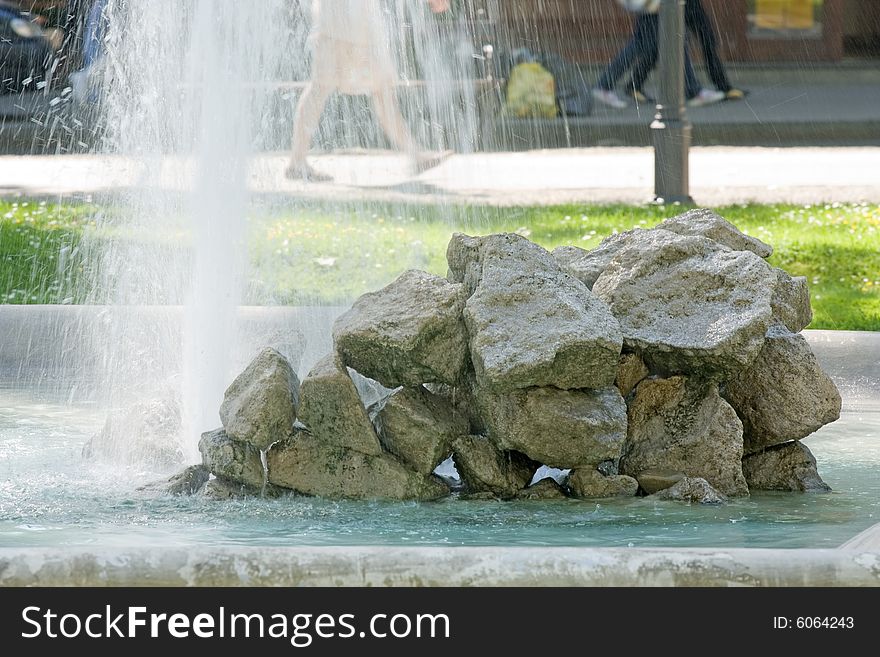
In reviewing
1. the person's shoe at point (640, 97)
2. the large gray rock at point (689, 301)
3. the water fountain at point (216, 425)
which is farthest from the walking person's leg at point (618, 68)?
the large gray rock at point (689, 301)

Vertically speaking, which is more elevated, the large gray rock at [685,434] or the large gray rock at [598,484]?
the large gray rock at [685,434]

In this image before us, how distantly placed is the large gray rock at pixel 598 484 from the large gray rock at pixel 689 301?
38 cm

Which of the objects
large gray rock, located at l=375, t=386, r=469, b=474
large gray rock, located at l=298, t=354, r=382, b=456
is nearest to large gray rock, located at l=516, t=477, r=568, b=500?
large gray rock, located at l=375, t=386, r=469, b=474

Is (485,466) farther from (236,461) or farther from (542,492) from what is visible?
(236,461)

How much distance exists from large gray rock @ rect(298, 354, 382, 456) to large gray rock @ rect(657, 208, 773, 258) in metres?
1.39

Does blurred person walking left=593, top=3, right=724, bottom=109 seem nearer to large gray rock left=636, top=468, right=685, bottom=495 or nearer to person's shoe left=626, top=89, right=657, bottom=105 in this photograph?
person's shoe left=626, top=89, right=657, bottom=105

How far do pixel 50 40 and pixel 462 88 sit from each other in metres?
6.64

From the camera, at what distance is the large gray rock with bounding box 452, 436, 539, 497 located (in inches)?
178

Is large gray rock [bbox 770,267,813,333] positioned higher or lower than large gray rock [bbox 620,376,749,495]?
higher

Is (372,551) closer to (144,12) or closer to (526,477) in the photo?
(526,477)

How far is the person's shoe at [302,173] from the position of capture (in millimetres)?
7867

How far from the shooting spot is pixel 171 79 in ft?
19.6

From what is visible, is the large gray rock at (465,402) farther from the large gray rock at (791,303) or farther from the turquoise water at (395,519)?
the large gray rock at (791,303)

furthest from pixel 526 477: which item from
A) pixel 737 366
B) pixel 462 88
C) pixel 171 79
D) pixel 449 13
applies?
pixel 449 13
